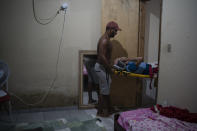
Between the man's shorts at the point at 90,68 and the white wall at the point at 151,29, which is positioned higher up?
the white wall at the point at 151,29

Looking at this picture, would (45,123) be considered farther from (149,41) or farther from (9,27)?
(149,41)

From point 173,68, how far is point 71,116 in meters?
1.93

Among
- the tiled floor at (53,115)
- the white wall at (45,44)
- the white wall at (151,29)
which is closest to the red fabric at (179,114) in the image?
the tiled floor at (53,115)

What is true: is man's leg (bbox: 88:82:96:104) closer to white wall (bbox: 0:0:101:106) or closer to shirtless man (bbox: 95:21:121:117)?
white wall (bbox: 0:0:101:106)

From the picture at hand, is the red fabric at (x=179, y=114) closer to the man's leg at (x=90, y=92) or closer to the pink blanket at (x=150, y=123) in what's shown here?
the pink blanket at (x=150, y=123)

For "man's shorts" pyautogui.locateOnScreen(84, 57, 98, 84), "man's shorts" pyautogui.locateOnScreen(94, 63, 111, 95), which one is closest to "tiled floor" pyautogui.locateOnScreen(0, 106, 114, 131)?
"man's shorts" pyautogui.locateOnScreen(94, 63, 111, 95)

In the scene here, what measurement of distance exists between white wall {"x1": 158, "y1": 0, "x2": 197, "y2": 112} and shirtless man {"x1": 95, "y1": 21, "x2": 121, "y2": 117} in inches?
34.2

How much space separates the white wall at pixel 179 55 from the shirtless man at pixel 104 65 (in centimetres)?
87

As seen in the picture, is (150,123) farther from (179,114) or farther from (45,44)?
(45,44)

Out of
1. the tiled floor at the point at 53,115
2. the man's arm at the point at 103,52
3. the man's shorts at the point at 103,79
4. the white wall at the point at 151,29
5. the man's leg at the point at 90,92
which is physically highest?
the white wall at the point at 151,29

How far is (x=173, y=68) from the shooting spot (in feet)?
8.70

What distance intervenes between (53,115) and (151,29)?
3.16 meters

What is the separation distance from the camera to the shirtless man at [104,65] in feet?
10.00

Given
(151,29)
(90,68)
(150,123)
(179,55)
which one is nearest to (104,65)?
(90,68)
